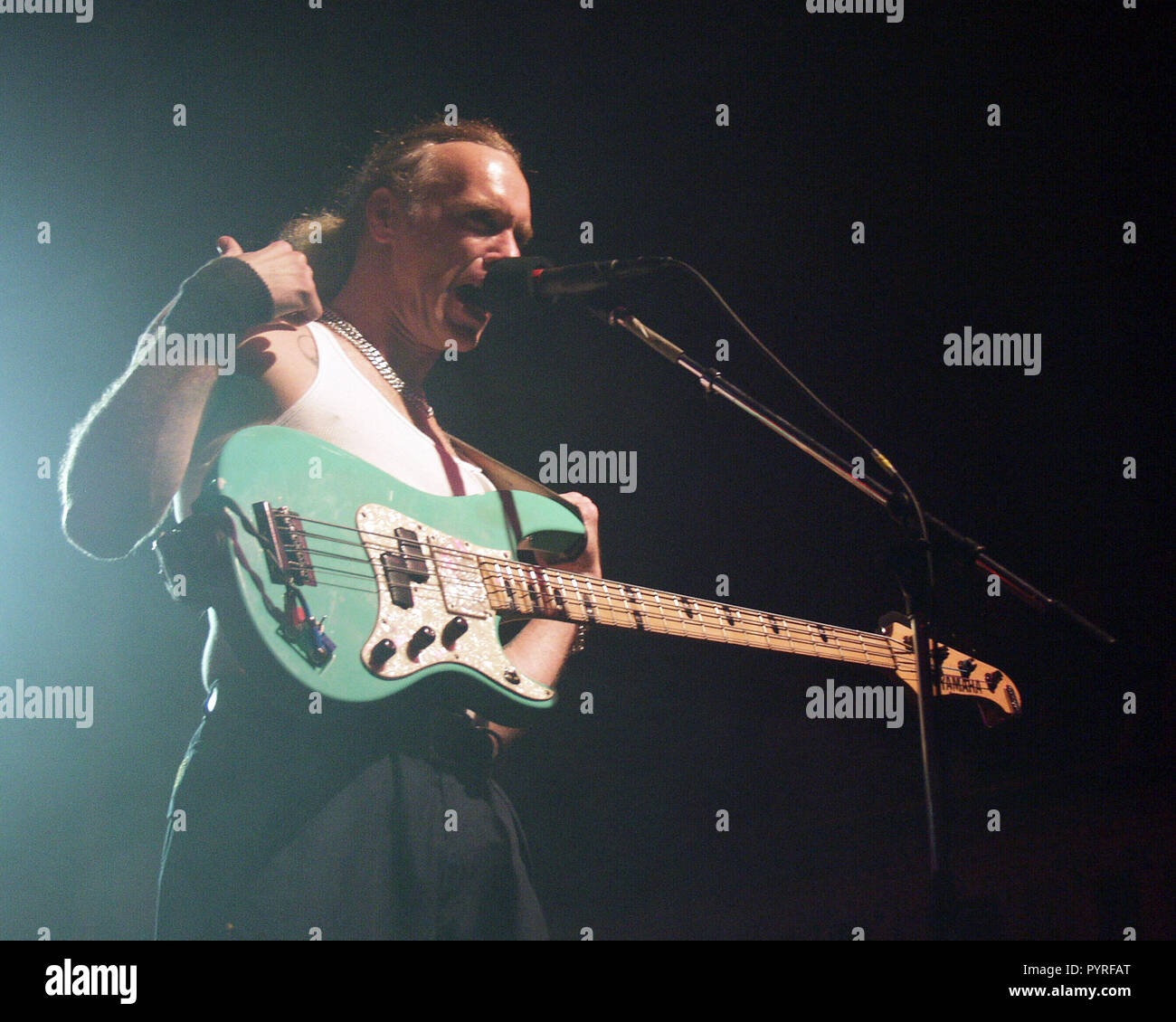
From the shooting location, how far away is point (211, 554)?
1851 mm

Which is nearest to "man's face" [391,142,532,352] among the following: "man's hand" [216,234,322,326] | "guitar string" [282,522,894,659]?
"man's hand" [216,234,322,326]

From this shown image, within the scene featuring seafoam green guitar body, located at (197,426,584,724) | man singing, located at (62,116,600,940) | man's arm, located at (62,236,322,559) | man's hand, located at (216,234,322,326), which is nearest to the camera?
seafoam green guitar body, located at (197,426,584,724)

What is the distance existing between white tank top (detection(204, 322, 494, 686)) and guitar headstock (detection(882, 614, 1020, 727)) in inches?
39.0

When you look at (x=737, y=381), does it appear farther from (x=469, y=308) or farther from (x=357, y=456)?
(x=357, y=456)

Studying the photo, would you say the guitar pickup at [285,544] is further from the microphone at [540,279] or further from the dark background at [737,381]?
the microphone at [540,279]

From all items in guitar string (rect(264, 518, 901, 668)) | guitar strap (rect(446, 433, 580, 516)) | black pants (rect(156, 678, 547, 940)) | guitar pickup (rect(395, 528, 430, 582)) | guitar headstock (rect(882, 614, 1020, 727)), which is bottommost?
black pants (rect(156, 678, 547, 940))

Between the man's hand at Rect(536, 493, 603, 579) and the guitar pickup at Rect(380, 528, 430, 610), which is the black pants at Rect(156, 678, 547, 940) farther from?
the man's hand at Rect(536, 493, 603, 579)

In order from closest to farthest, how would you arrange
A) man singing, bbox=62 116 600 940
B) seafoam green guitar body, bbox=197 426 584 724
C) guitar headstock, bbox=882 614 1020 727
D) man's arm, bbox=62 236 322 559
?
seafoam green guitar body, bbox=197 426 584 724, man singing, bbox=62 116 600 940, man's arm, bbox=62 236 322 559, guitar headstock, bbox=882 614 1020 727

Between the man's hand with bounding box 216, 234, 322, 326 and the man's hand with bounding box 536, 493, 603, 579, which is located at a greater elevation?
the man's hand with bounding box 216, 234, 322, 326

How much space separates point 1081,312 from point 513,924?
201 cm

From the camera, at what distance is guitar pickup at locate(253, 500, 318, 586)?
6.04ft

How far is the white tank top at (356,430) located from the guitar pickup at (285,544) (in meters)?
0.22

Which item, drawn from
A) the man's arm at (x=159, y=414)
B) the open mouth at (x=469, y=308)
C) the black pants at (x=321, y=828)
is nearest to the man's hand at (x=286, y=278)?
the man's arm at (x=159, y=414)

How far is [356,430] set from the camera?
2.09 m
